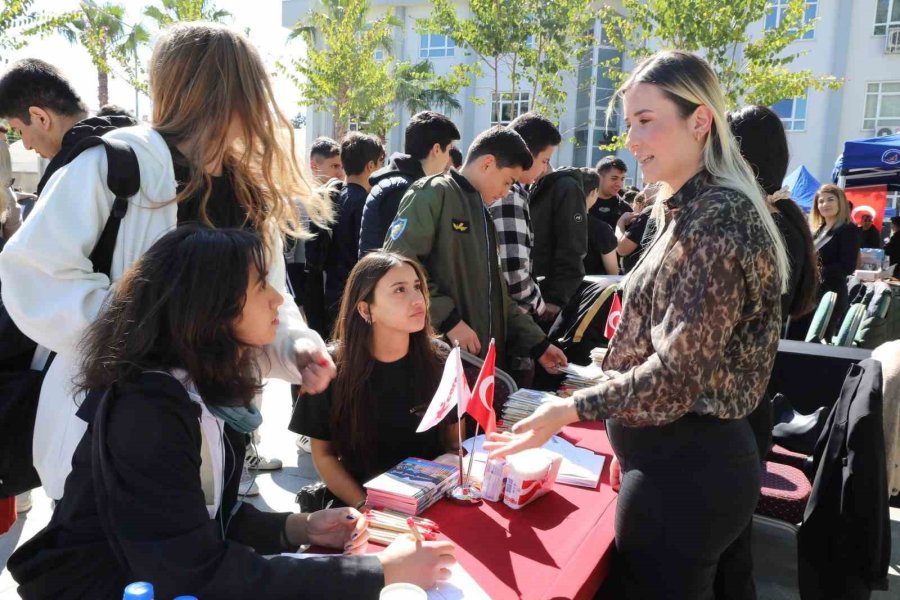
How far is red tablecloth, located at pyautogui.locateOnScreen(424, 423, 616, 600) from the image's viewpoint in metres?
1.46

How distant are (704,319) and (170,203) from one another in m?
1.16

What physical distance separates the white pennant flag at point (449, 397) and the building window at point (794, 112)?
74.6 ft

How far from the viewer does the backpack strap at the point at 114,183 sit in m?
1.40

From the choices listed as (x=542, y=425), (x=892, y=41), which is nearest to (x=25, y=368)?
(x=542, y=425)

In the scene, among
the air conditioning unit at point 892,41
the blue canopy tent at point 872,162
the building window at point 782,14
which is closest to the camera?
the blue canopy tent at point 872,162

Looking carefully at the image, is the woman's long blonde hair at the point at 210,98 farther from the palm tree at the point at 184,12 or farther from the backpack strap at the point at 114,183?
the palm tree at the point at 184,12

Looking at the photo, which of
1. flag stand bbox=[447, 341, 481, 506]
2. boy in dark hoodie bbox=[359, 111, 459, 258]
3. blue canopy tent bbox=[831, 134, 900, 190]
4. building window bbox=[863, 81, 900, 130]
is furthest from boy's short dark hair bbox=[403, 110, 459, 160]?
building window bbox=[863, 81, 900, 130]

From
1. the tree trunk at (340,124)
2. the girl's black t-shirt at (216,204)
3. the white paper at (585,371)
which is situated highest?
the tree trunk at (340,124)

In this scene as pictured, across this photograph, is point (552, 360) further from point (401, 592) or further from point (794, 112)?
point (794, 112)

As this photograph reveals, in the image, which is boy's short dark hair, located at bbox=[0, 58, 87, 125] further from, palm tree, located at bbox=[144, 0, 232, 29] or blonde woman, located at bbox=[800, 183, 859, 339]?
palm tree, located at bbox=[144, 0, 232, 29]

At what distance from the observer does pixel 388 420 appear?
226 cm

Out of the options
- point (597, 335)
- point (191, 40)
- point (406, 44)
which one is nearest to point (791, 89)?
point (597, 335)

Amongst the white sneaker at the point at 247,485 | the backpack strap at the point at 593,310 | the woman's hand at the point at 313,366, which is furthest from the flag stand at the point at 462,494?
the white sneaker at the point at 247,485

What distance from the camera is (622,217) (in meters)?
6.24
